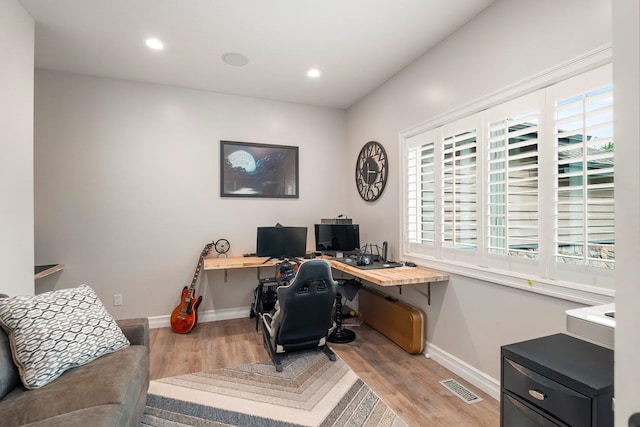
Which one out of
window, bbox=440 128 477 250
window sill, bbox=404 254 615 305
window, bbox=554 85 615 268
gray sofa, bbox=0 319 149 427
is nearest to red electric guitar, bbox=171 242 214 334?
gray sofa, bbox=0 319 149 427

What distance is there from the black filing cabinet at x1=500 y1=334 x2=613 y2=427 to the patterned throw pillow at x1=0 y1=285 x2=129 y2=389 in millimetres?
2167

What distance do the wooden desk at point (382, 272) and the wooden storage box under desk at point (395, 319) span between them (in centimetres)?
23

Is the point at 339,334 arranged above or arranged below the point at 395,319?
below

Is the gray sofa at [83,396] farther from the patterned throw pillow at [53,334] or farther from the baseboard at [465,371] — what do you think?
the baseboard at [465,371]

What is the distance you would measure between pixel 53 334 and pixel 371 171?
10.7 ft

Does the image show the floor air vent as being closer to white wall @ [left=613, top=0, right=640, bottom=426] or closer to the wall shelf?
white wall @ [left=613, top=0, right=640, bottom=426]

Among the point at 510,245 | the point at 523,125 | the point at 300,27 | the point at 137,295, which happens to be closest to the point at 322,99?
the point at 300,27

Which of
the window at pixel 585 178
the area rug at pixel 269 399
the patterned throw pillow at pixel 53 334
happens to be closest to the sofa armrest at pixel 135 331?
the patterned throw pillow at pixel 53 334

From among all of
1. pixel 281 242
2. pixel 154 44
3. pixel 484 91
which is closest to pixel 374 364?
pixel 281 242

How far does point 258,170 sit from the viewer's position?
4066 mm

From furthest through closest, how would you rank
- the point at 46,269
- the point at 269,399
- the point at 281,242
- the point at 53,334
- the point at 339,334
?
the point at 281,242 → the point at 339,334 → the point at 46,269 → the point at 269,399 → the point at 53,334

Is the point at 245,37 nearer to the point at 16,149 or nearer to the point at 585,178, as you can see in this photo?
the point at 16,149

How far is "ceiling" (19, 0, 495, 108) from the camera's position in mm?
2279

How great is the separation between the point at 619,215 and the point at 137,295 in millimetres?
4153
